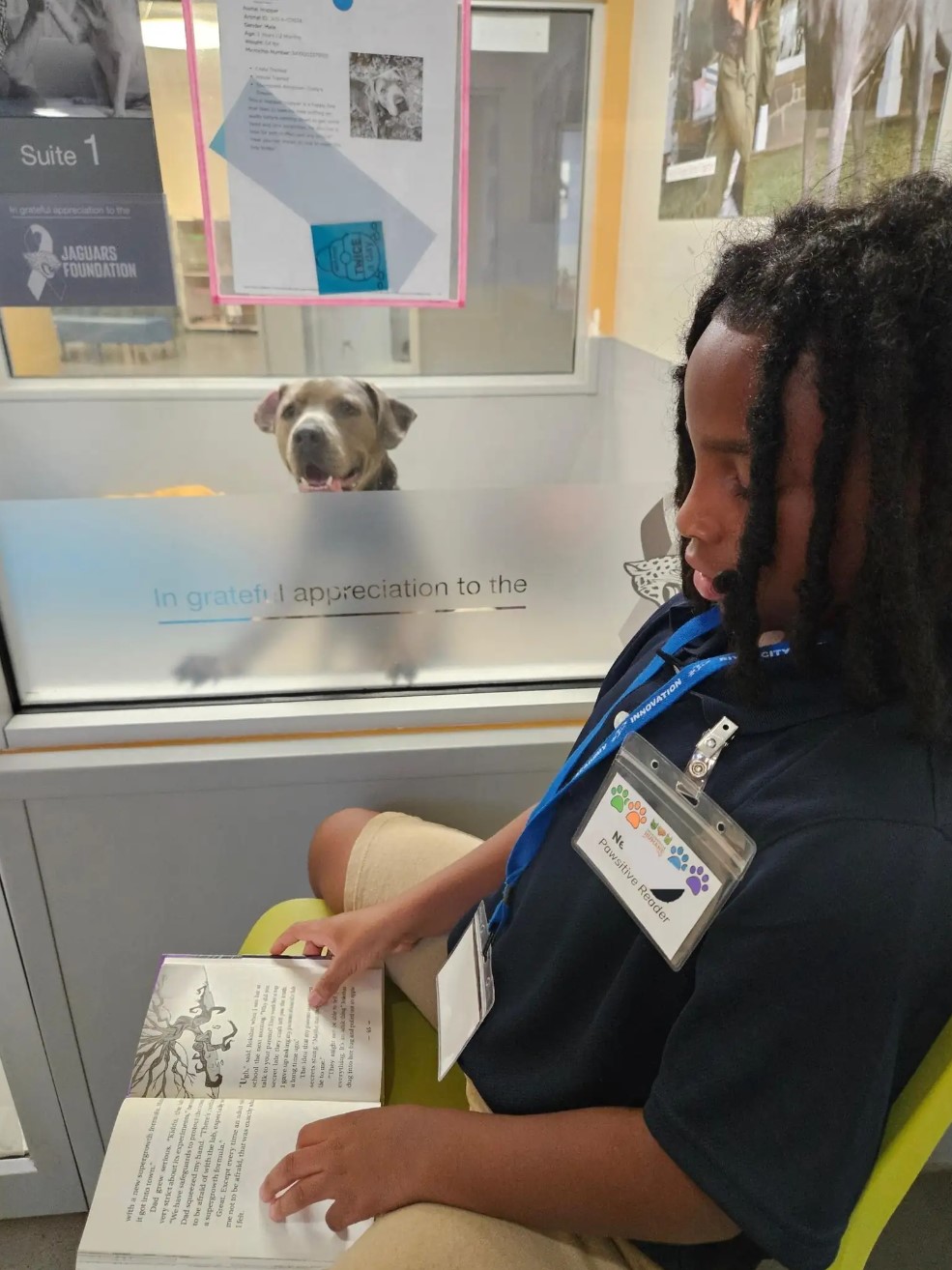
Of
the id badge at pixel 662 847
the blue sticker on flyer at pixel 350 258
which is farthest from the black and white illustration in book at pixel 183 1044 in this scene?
the blue sticker on flyer at pixel 350 258

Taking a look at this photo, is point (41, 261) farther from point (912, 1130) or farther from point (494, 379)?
point (912, 1130)

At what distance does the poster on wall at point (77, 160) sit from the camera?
83cm

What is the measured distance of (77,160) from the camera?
2.84 ft

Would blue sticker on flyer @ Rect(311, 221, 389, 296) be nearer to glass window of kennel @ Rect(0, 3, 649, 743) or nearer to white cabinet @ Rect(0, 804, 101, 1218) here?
glass window of kennel @ Rect(0, 3, 649, 743)

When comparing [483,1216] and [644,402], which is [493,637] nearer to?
[644,402]

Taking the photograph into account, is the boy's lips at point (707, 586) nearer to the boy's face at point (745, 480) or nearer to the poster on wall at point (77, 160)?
the boy's face at point (745, 480)

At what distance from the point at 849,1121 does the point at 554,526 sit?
731 millimetres

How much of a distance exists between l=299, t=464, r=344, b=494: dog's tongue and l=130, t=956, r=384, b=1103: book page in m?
0.54

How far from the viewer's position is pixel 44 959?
1.15m

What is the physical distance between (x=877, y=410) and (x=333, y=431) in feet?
2.24

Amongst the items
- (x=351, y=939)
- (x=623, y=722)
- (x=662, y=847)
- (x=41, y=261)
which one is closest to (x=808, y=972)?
(x=662, y=847)

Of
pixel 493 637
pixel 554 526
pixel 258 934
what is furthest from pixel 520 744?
pixel 258 934

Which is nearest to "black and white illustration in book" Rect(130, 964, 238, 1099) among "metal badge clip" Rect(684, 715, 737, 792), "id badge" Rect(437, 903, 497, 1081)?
"id badge" Rect(437, 903, 497, 1081)

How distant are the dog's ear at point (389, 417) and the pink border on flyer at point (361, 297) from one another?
116 mm
